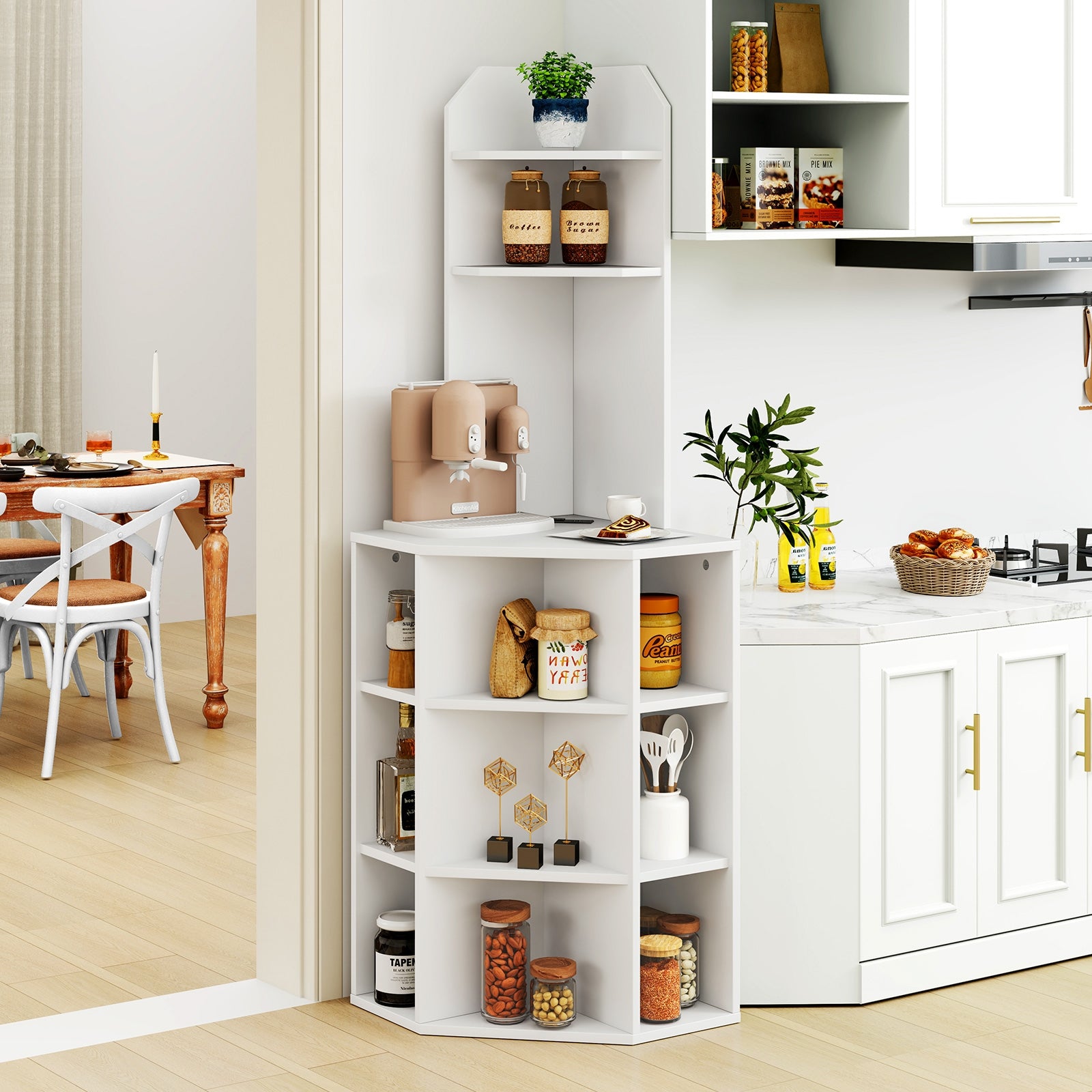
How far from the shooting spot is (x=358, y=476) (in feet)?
Result: 11.4

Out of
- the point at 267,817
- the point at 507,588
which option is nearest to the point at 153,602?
the point at 267,817

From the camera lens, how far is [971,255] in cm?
380

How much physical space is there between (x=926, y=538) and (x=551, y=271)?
3.32 feet

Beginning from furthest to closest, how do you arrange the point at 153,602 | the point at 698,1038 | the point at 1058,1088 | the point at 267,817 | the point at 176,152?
the point at 176,152 → the point at 153,602 → the point at 267,817 → the point at 698,1038 → the point at 1058,1088

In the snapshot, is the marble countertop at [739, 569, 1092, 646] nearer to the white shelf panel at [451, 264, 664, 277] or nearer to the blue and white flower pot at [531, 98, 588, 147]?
the white shelf panel at [451, 264, 664, 277]

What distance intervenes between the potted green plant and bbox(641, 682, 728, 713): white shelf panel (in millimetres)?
1096

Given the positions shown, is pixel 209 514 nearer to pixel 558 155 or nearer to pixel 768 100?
pixel 558 155

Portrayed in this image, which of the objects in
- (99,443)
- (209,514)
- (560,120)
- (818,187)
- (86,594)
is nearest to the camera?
(560,120)

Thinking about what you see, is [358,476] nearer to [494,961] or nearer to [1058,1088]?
[494,961]

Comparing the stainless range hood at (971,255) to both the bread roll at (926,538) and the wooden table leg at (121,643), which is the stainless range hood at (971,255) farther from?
the wooden table leg at (121,643)

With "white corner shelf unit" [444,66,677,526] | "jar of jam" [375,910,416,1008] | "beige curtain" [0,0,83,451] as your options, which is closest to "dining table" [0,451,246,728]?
"beige curtain" [0,0,83,451]

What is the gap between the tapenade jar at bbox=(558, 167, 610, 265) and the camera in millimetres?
3502

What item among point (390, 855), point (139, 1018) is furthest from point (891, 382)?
point (139, 1018)

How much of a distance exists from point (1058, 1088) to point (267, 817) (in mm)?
1601
